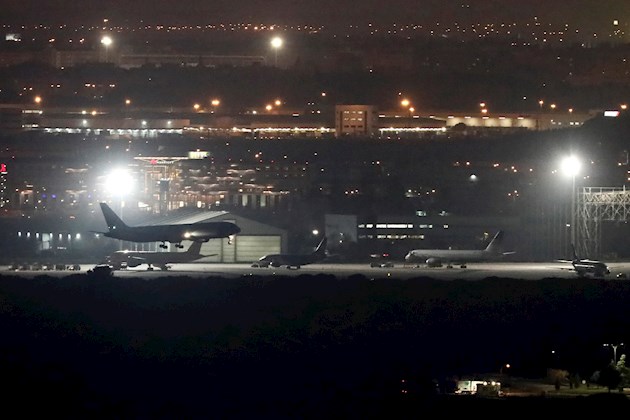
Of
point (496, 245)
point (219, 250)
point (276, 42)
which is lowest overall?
point (219, 250)

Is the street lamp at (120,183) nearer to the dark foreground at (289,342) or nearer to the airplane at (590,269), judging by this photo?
the airplane at (590,269)

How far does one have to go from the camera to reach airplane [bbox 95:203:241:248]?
64.9 meters

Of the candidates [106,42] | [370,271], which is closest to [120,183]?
[370,271]

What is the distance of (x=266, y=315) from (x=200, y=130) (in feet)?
219

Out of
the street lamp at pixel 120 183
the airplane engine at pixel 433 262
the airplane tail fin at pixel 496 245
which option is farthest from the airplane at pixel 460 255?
the street lamp at pixel 120 183

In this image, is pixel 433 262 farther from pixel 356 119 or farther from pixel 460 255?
pixel 356 119

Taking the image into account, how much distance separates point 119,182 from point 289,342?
1807 inches

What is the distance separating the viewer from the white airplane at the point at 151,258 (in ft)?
205

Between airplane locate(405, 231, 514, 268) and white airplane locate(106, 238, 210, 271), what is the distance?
8298mm

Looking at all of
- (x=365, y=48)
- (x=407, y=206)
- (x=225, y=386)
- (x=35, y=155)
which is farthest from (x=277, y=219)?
(x=365, y=48)

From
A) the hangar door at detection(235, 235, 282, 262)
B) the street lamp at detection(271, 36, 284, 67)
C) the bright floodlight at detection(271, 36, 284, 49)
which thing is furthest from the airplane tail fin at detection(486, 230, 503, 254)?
Result: the bright floodlight at detection(271, 36, 284, 49)

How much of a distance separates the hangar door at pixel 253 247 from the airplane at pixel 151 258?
10.8 ft

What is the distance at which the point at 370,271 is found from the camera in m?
59.2

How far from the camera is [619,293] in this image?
1832 inches
